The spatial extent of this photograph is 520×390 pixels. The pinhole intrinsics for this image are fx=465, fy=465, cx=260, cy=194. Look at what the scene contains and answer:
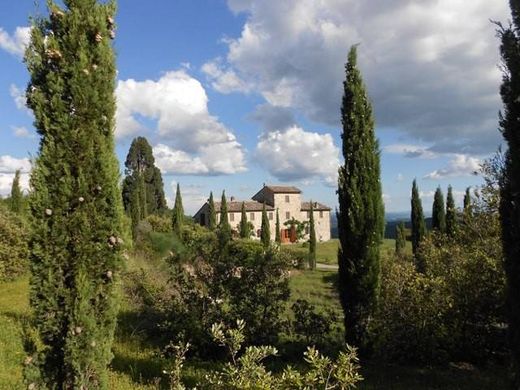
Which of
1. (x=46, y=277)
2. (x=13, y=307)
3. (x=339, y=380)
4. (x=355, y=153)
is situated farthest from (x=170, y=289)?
(x=339, y=380)

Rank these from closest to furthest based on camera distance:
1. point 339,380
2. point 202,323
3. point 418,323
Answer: point 339,380
point 418,323
point 202,323

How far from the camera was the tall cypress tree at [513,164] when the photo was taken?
588cm

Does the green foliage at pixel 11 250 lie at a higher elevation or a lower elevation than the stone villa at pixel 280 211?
lower

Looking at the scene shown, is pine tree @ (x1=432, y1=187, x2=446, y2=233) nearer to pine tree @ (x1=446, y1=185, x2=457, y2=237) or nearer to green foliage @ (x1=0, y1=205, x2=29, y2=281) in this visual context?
pine tree @ (x1=446, y1=185, x2=457, y2=237)

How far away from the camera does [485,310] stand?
909cm

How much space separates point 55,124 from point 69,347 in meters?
2.28

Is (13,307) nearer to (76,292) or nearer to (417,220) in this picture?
(76,292)

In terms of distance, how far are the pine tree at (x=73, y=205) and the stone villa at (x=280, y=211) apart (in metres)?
55.1

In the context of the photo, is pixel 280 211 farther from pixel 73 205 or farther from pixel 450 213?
pixel 73 205

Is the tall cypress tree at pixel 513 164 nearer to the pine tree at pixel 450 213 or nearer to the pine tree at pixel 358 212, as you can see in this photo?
the pine tree at pixel 358 212

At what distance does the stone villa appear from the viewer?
202 feet

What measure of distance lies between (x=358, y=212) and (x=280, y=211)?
175 ft

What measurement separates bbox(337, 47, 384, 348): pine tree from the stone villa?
164 ft

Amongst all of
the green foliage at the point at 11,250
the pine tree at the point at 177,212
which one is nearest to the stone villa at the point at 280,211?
the pine tree at the point at 177,212
